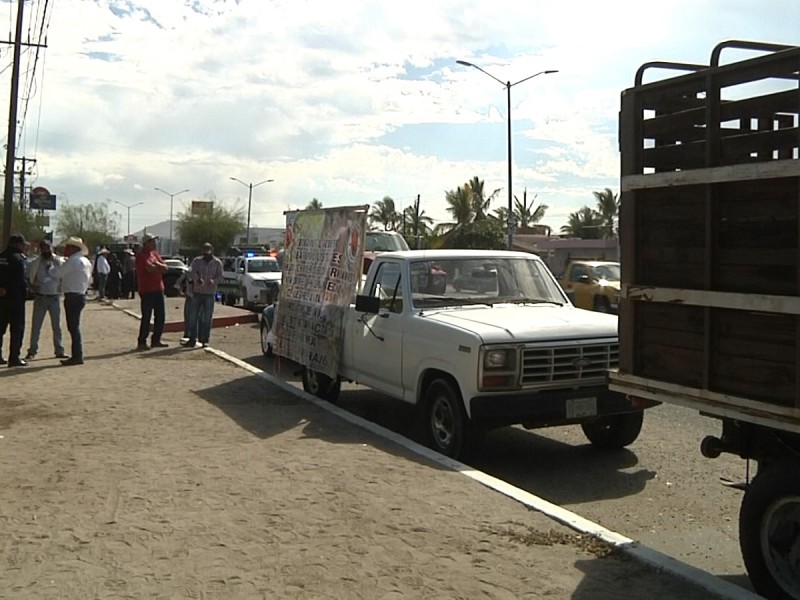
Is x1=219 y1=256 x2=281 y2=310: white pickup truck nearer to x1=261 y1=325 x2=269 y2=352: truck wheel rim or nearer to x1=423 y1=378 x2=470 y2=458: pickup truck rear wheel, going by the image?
x1=261 y1=325 x2=269 y2=352: truck wheel rim

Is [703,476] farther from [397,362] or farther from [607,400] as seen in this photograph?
[397,362]

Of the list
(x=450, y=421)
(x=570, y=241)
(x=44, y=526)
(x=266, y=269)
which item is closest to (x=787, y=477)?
(x=450, y=421)

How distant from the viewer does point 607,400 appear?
295 inches

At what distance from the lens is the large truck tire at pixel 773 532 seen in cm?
444

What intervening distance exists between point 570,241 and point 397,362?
52907 mm

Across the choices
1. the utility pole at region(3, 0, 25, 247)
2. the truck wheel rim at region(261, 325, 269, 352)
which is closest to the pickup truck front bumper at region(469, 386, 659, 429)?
the truck wheel rim at region(261, 325, 269, 352)

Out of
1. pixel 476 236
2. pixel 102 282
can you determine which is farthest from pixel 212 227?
pixel 102 282

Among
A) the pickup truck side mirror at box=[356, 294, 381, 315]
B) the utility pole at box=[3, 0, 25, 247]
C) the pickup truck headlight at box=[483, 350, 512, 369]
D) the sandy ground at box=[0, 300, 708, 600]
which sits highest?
the utility pole at box=[3, 0, 25, 247]

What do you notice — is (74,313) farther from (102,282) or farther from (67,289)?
(102,282)

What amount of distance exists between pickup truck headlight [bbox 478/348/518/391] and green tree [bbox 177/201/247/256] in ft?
314

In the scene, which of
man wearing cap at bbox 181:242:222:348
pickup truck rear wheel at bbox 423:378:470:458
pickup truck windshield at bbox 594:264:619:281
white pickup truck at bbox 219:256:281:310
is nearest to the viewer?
pickup truck rear wheel at bbox 423:378:470:458

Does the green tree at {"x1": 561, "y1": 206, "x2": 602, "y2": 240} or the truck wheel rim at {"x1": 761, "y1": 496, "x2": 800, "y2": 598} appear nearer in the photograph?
the truck wheel rim at {"x1": 761, "y1": 496, "x2": 800, "y2": 598}

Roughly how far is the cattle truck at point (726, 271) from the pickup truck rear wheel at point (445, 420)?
2.42 metres

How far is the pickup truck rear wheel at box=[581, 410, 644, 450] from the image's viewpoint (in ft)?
26.5
